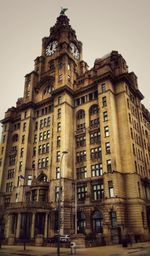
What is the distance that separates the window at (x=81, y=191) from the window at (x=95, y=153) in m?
7.09

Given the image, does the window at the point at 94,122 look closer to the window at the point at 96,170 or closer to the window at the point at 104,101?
the window at the point at 104,101

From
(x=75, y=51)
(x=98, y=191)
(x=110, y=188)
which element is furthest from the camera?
(x=75, y=51)

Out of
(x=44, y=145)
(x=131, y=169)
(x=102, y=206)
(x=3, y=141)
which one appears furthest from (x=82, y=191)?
(x=3, y=141)

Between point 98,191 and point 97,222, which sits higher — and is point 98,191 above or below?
above

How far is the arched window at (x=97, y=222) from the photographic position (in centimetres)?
4595

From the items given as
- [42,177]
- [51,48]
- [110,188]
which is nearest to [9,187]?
[42,177]

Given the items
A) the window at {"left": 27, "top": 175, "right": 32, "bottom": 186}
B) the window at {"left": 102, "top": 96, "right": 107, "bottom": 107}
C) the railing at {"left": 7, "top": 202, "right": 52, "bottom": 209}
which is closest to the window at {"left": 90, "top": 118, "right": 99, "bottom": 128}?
the window at {"left": 102, "top": 96, "right": 107, "bottom": 107}

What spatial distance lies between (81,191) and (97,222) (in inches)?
315

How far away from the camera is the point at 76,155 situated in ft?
187

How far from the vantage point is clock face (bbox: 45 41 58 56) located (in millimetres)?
82769

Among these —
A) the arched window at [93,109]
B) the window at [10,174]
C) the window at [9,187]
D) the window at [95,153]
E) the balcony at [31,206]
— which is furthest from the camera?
the window at [10,174]

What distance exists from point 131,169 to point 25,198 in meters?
27.9

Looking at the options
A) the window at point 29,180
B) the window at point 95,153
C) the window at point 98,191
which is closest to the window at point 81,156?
the window at point 95,153

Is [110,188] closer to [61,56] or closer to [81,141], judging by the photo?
[81,141]
